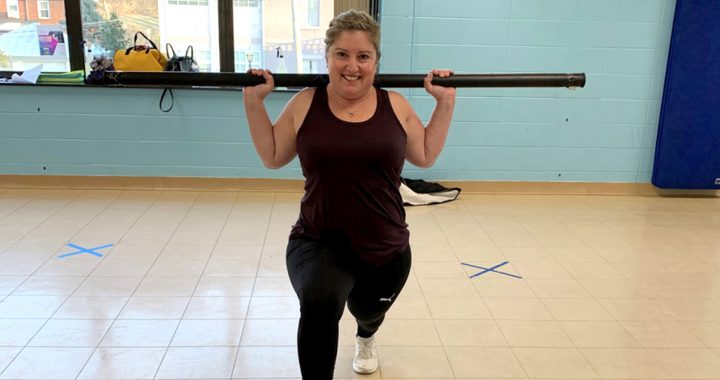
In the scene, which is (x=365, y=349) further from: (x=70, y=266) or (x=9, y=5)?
(x=9, y=5)

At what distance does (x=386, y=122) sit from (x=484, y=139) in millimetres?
3229

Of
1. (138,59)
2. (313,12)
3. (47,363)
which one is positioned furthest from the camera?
(313,12)

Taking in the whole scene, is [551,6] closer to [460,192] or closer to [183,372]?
[460,192]

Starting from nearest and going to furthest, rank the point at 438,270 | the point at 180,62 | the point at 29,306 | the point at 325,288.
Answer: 1. the point at 325,288
2. the point at 29,306
3. the point at 438,270
4. the point at 180,62

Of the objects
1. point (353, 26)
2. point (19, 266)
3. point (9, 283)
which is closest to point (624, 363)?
point (353, 26)

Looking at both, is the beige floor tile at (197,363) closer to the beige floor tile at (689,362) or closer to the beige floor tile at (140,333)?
the beige floor tile at (140,333)

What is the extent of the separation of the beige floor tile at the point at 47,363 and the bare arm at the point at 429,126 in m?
1.55

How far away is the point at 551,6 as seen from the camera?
15.5 ft

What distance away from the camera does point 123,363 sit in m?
2.35

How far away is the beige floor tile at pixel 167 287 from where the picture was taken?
2.98 m

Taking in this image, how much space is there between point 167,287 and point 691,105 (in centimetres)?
432

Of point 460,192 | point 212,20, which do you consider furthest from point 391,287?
point 212,20

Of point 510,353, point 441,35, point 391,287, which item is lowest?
point 510,353

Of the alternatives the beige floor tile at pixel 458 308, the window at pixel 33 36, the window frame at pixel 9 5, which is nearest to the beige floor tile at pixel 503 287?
the beige floor tile at pixel 458 308
